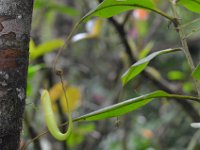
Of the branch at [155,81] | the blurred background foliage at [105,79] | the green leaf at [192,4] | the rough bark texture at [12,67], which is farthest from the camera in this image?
the blurred background foliage at [105,79]

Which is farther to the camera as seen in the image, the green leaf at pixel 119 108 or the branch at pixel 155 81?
the branch at pixel 155 81

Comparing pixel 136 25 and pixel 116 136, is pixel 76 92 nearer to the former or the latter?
pixel 136 25

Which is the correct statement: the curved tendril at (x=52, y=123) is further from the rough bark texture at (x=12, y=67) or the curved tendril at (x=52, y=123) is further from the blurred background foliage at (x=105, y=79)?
the blurred background foliage at (x=105, y=79)

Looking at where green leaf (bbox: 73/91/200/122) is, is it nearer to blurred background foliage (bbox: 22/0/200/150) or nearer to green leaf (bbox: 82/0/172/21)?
green leaf (bbox: 82/0/172/21)

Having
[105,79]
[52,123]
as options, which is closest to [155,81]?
[52,123]

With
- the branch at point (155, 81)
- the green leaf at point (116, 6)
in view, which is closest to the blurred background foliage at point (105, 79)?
the branch at point (155, 81)

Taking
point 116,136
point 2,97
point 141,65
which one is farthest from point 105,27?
point 2,97
